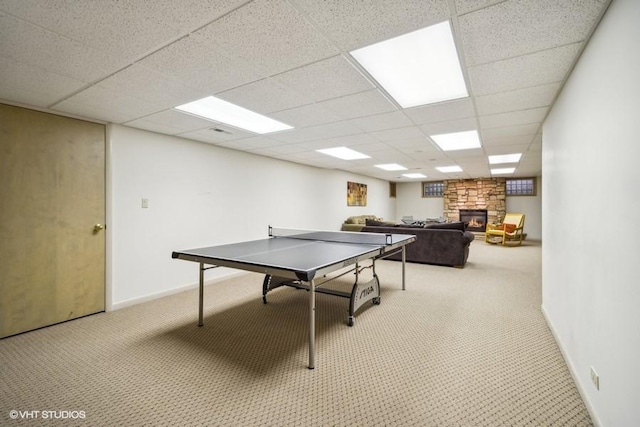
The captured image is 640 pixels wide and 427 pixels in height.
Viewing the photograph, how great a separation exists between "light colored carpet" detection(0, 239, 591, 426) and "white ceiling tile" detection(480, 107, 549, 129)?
2240 millimetres

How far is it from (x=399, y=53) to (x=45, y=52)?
2.39 meters

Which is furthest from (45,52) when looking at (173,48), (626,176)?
(626,176)

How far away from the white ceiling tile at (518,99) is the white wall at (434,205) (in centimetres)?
901

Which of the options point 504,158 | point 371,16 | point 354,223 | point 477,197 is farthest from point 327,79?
point 477,197

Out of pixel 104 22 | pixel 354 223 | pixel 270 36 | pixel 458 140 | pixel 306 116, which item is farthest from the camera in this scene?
pixel 354 223

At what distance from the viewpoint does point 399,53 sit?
6.58 ft

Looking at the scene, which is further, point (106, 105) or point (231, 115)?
point (231, 115)

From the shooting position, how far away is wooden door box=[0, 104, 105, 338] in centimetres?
271

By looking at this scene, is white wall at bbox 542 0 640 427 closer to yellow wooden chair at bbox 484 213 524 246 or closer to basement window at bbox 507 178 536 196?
yellow wooden chair at bbox 484 213 524 246

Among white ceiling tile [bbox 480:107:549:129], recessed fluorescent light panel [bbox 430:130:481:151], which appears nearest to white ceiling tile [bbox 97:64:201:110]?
white ceiling tile [bbox 480:107:549:129]

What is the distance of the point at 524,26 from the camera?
159 centimetres

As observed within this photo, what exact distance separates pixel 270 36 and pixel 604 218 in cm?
212

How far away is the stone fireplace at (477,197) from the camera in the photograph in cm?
1034

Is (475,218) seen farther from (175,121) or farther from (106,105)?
(106,105)
